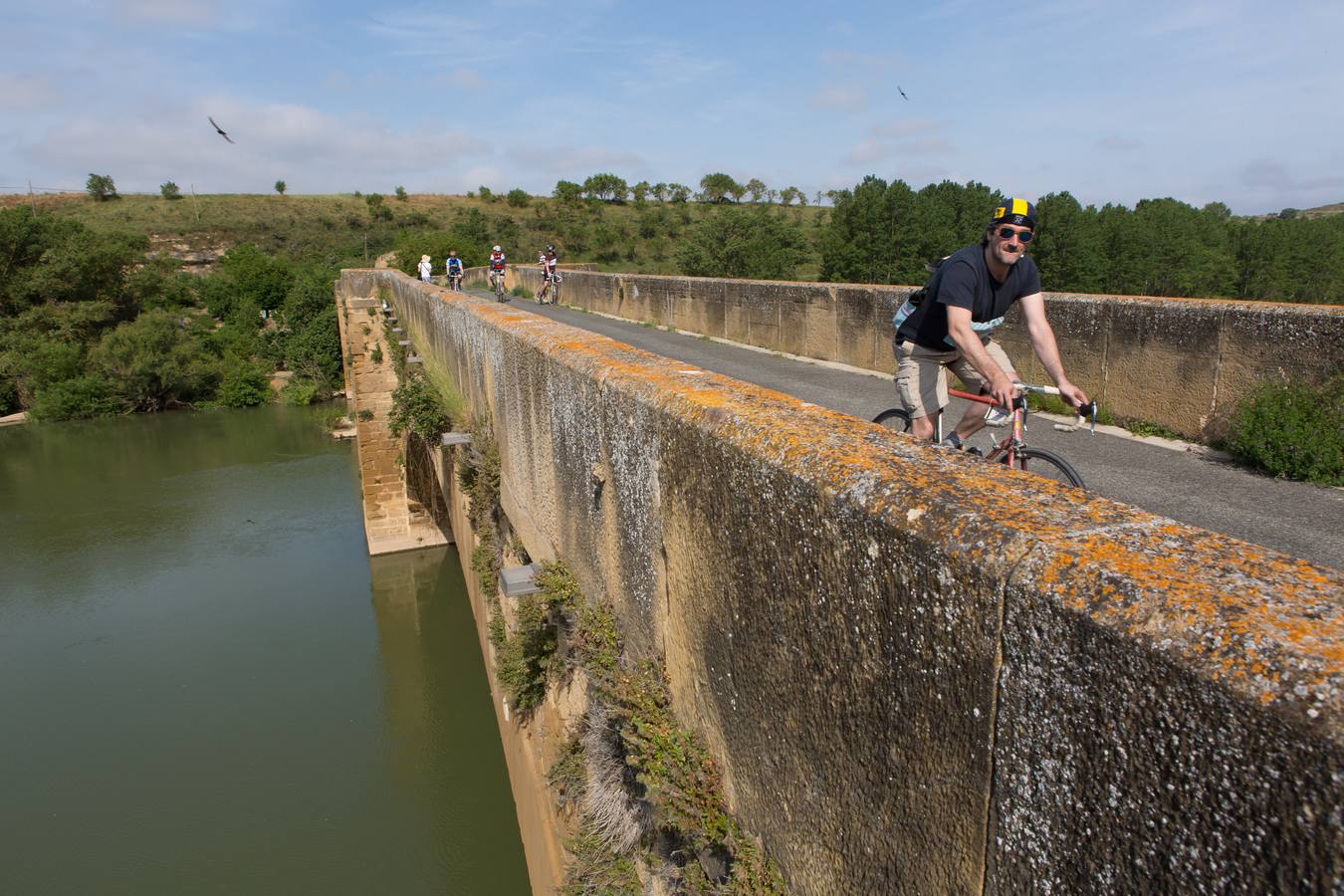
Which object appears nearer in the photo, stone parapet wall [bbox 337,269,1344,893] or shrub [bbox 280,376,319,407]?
stone parapet wall [bbox 337,269,1344,893]

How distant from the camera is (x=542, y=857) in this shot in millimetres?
6477

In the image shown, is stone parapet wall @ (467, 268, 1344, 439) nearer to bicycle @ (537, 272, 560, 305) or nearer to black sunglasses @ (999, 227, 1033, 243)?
black sunglasses @ (999, 227, 1033, 243)

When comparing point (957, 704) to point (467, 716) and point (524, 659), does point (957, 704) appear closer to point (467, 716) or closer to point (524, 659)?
point (524, 659)

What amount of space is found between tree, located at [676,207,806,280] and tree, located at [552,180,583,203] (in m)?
36.0

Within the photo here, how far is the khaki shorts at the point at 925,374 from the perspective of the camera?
163 inches

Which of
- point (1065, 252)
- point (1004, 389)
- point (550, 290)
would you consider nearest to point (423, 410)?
point (1004, 389)

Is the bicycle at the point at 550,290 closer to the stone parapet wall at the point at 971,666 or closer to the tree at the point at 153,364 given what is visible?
the stone parapet wall at the point at 971,666

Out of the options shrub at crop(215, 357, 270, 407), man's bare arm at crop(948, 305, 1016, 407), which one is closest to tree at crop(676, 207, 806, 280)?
shrub at crop(215, 357, 270, 407)

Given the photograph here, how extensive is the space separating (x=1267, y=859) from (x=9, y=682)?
63.1 ft

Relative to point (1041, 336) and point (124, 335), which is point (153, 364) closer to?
point (124, 335)

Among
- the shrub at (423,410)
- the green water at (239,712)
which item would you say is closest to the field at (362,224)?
the green water at (239,712)

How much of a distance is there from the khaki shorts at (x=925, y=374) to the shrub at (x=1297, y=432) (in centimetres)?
227

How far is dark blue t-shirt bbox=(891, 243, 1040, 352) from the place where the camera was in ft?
11.6

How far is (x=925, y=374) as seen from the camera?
165 inches
